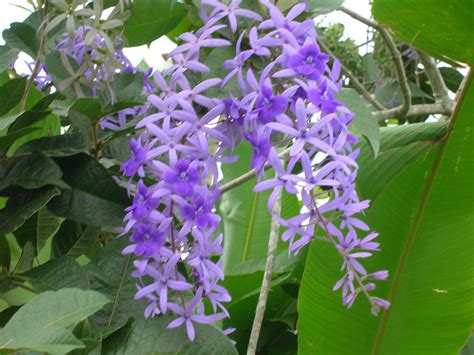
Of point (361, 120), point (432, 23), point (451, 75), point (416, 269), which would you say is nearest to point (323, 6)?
point (361, 120)

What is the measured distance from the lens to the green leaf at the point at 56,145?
89cm

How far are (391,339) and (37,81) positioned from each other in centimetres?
72

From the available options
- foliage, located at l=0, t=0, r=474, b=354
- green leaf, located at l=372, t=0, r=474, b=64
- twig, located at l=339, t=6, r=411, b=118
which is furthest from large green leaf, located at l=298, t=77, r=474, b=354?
twig, located at l=339, t=6, r=411, b=118

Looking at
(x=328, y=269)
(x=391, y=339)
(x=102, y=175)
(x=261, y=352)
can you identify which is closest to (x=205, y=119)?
(x=102, y=175)

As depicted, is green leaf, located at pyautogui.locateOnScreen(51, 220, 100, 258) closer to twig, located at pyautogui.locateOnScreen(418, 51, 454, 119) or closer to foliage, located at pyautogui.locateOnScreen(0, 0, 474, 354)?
foliage, located at pyautogui.locateOnScreen(0, 0, 474, 354)

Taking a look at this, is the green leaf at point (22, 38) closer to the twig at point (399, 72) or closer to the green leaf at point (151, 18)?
the green leaf at point (151, 18)

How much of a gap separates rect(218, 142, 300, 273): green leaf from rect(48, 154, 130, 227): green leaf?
840mm

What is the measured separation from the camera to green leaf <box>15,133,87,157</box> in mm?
890

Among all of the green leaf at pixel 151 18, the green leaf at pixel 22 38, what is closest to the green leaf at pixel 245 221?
the green leaf at pixel 151 18

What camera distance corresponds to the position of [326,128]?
2.38 ft

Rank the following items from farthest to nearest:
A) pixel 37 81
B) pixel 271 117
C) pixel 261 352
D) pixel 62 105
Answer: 1. pixel 261 352
2. pixel 37 81
3. pixel 62 105
4. pixel 271 117

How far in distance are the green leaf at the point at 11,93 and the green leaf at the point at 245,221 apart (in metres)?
0.85

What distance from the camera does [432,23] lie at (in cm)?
113

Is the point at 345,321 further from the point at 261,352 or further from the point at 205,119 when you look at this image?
the point at 205,119
